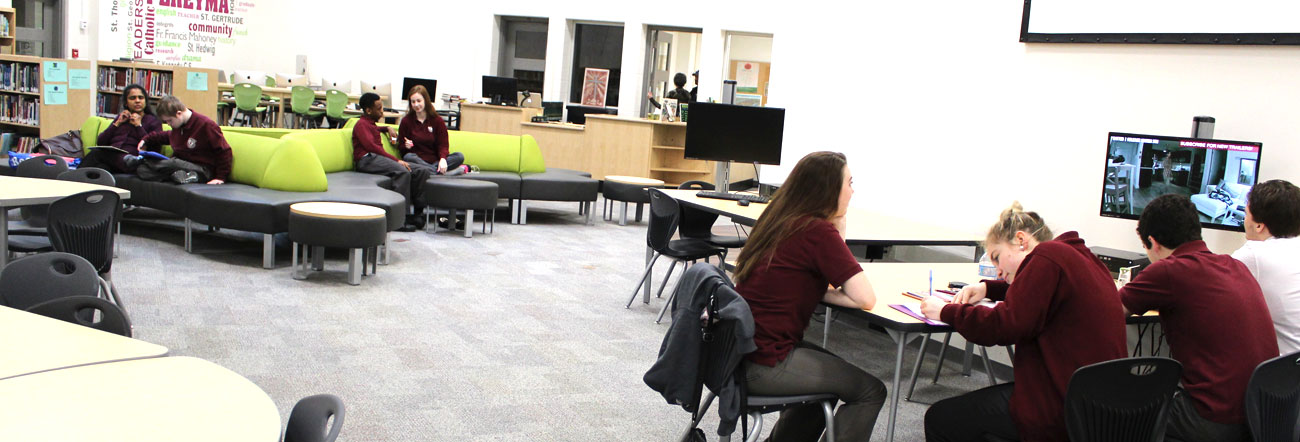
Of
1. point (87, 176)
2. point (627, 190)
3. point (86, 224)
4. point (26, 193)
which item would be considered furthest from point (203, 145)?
point (627, 190)

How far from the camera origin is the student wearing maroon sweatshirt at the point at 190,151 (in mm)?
6781

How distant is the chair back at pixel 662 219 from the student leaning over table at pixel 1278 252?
279 centimetres

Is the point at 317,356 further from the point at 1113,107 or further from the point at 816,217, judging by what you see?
the point at 1113,107

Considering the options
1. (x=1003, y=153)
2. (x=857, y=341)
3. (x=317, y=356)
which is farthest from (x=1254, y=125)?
(x=317, y=356)

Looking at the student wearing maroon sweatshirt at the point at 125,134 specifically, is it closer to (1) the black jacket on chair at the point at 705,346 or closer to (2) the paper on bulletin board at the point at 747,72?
(1) the black jacket on chair at the point at 705,346

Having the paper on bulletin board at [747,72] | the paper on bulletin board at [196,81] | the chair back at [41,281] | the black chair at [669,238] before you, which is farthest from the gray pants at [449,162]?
the paper on bulletin board at [747,72]

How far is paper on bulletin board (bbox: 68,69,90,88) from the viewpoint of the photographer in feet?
30.3

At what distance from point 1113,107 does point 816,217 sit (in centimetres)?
284

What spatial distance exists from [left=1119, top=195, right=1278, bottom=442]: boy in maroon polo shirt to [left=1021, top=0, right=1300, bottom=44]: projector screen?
2.00m

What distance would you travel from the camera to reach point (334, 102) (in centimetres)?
1459

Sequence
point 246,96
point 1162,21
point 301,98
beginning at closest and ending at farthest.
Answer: point 1162,21 → point 246,96 → point 301,98

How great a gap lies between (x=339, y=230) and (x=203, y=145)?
1750mm

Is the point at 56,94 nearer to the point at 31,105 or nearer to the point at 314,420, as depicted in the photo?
the point at 31,105

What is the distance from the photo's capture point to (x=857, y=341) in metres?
5.48
